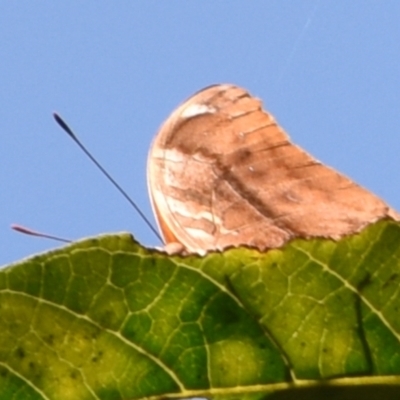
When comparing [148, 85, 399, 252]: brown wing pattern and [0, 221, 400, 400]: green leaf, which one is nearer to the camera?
[0, 221, 400, 400]: green leaf

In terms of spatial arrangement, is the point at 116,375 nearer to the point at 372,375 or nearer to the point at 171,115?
the point at 372,375

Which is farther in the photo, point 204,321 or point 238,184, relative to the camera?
point 238,184

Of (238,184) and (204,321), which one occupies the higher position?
(204,321)

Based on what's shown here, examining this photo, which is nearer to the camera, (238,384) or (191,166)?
(238,384)

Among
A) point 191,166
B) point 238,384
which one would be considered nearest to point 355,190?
point 191,166

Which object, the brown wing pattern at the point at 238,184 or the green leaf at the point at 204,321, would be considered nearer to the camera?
the green leaf at the point at 204,321
